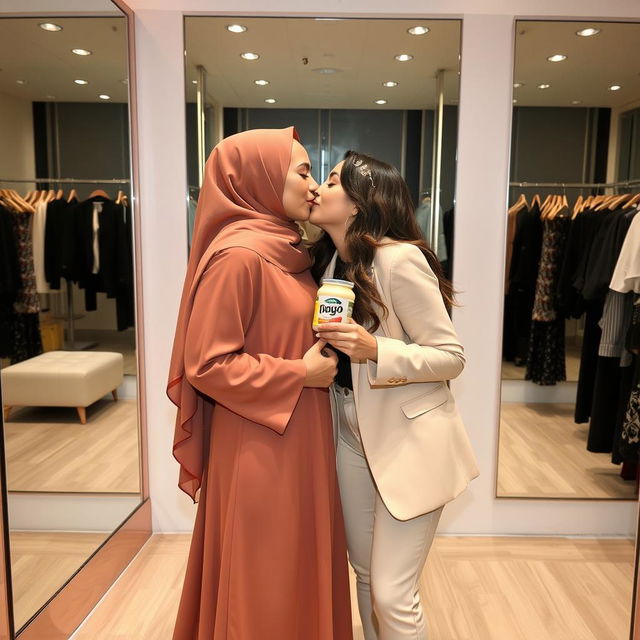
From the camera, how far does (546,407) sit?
280 centimetres

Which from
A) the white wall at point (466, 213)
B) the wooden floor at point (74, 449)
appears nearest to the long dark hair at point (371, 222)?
the wooden floor at point (74, 449)

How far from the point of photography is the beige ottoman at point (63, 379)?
167 cm

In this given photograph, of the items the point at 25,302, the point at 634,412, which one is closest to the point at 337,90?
the point at 25,302

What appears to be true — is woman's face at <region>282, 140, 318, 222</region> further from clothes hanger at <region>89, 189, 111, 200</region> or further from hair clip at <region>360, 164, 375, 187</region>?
clothes hanger at <region>89, 189, 111, 200</region>

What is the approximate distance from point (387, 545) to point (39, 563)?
44.2 inches

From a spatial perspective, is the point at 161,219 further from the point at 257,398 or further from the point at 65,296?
the point at 257,398

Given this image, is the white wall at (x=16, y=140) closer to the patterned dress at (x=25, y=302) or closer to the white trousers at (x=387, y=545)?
the patterned dress at (x=25, y=302)

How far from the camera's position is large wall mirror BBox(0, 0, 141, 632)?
170 centimetres

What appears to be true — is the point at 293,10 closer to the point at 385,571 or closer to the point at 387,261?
the point at 387,261

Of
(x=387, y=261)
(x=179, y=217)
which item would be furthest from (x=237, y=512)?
(x=179, y=217)

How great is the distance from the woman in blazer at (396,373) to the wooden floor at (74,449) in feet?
3.17

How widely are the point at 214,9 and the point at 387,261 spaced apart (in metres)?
1.69

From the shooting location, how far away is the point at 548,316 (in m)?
2.76

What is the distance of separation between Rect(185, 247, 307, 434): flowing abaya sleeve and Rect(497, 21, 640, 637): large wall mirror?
64.9 inches
